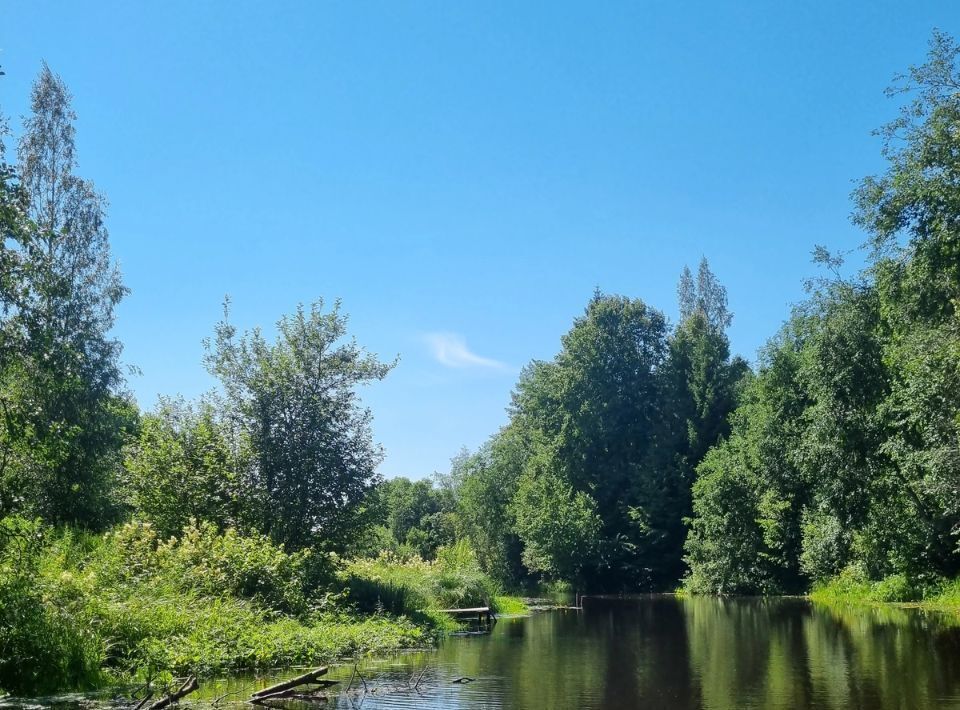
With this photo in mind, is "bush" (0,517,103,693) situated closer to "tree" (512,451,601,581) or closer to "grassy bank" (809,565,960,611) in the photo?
"grassy bank" (809,565,960,611)

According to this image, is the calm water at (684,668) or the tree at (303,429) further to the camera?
the tree at (303,429)

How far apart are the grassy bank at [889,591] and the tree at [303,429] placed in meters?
25.4

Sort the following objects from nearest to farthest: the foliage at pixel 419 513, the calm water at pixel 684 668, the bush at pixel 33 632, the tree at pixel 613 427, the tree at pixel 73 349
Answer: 1. the bush at pixel 33 632
2. the calm water at pixel 684 668
3. the tree at pixel 73 349
4. the tree at pixel 613 427
5. the foliage at pixel 419 513

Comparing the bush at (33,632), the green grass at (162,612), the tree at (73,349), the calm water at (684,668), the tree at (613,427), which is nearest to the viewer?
the bush at (33,632)

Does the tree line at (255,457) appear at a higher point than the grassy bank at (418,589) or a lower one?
higher

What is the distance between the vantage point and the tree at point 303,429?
1260 inches

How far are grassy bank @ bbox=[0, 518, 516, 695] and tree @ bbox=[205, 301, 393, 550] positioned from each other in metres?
1.85

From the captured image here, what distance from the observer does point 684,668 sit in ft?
71.3

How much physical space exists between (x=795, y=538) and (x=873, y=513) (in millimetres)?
13891

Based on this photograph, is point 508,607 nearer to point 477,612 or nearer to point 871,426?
point 477,612

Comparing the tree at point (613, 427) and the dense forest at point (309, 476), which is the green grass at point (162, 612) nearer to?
the dense forest at point (309, 476)

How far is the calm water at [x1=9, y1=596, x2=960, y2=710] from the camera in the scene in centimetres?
1681

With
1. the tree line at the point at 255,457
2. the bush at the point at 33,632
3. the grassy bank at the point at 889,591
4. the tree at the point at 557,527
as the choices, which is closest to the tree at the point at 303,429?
the tree line at the point at 255,457

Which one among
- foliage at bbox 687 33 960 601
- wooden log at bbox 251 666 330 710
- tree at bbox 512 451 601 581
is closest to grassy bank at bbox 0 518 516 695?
wooden log at bbox 251 666 330 710
